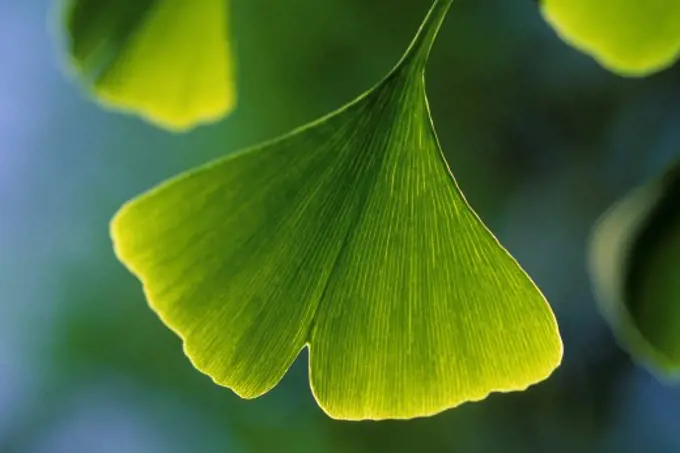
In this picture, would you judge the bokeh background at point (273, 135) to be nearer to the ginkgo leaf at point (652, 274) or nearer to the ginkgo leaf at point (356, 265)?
the ginkgo leaf at point (652, 274)

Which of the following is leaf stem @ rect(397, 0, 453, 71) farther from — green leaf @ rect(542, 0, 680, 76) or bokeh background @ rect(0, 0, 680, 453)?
bokeh background @ rect(0, 0, 680, 453)

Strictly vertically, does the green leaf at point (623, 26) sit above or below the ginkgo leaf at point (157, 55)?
above

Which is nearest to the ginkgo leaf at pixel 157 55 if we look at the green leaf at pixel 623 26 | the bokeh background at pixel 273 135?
the green leaf at pixel 623 26

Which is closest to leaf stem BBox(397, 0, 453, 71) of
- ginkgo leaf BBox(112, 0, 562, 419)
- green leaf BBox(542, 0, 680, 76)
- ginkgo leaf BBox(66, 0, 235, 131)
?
ginkgo leaf BBox(112, 0, 562, 419)

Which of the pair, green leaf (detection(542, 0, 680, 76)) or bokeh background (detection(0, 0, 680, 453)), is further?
bokeh background (detection(0, 0, 680, 453))

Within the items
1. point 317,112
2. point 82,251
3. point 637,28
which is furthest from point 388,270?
point 82,251

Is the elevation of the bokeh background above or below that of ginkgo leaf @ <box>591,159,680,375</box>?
below
